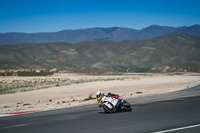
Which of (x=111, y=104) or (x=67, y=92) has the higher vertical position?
(x=111, y=104)

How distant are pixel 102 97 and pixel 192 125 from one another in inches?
187

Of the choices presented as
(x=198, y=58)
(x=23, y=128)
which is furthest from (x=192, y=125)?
(x=198, y=58)

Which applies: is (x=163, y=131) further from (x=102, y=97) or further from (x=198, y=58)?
(x=198, y=58)

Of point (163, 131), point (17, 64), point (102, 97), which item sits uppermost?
point (17, 64)

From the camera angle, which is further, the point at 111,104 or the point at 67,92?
the point at 67,92

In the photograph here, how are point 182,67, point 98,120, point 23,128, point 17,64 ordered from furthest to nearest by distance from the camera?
point 17,64, point 182,67, point 98,120, point 23,128

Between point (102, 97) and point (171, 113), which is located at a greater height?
point (102, 97)

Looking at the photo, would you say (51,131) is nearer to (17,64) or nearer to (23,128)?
(23,128)

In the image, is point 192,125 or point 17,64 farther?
point 17,64

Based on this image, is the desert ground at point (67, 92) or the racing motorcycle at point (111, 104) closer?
the racing motorcycle at point (111, 104)

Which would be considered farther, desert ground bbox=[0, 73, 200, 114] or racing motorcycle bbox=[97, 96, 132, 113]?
desert ground bbox=[0, 73, 200, 114]

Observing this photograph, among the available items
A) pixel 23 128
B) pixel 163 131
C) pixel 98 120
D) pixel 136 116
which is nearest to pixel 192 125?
pixel 163 131

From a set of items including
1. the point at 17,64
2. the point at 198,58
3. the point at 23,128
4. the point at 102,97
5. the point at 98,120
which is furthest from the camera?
the point at 198,58

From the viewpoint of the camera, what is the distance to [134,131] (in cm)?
863
